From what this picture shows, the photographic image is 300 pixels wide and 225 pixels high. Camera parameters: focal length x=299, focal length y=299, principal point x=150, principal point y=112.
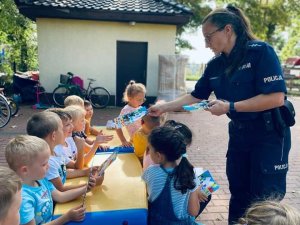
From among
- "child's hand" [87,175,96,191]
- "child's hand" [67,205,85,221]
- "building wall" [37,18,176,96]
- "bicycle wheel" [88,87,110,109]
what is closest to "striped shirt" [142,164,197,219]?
"child's hand" [87,175,96,191]

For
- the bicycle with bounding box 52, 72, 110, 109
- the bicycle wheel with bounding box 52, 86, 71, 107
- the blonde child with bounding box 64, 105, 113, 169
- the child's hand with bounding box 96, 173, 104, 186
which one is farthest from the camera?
the bicycle wheel with bounding box 52, 86, 71, 107

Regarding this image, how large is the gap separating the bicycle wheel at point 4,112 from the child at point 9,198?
5.78 metres

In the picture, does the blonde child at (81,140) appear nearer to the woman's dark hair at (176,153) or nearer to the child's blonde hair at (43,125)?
the child's blonde hair at (43,125)

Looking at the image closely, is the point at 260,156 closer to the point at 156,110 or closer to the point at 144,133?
the point at 156,110

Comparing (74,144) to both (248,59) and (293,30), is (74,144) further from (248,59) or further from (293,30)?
(293,30)

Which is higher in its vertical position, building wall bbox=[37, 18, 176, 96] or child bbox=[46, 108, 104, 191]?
building wall bbox=[37, 18, 176, 96]

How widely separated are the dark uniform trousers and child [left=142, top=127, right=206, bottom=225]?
429 mm

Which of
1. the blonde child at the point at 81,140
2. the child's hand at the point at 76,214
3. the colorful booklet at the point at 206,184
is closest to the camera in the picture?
the child's hand at the point at 76,214

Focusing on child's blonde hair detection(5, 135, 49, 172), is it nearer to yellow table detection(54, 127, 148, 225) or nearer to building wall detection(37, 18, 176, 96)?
yellow table detection(54, 127, 148, 225)

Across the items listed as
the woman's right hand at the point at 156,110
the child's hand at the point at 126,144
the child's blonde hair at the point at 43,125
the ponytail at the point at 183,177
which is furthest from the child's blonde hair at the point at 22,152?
the child's hand at the point at 126,144

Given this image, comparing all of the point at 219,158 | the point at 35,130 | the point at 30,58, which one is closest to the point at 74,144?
the point at 35,130

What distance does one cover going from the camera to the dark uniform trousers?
213 cm

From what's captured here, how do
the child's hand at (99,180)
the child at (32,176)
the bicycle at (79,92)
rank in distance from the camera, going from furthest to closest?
the bicycle at (79,92) < the child's hand at (99,180) < the child at (32,176)

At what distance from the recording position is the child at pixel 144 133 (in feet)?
9.75
